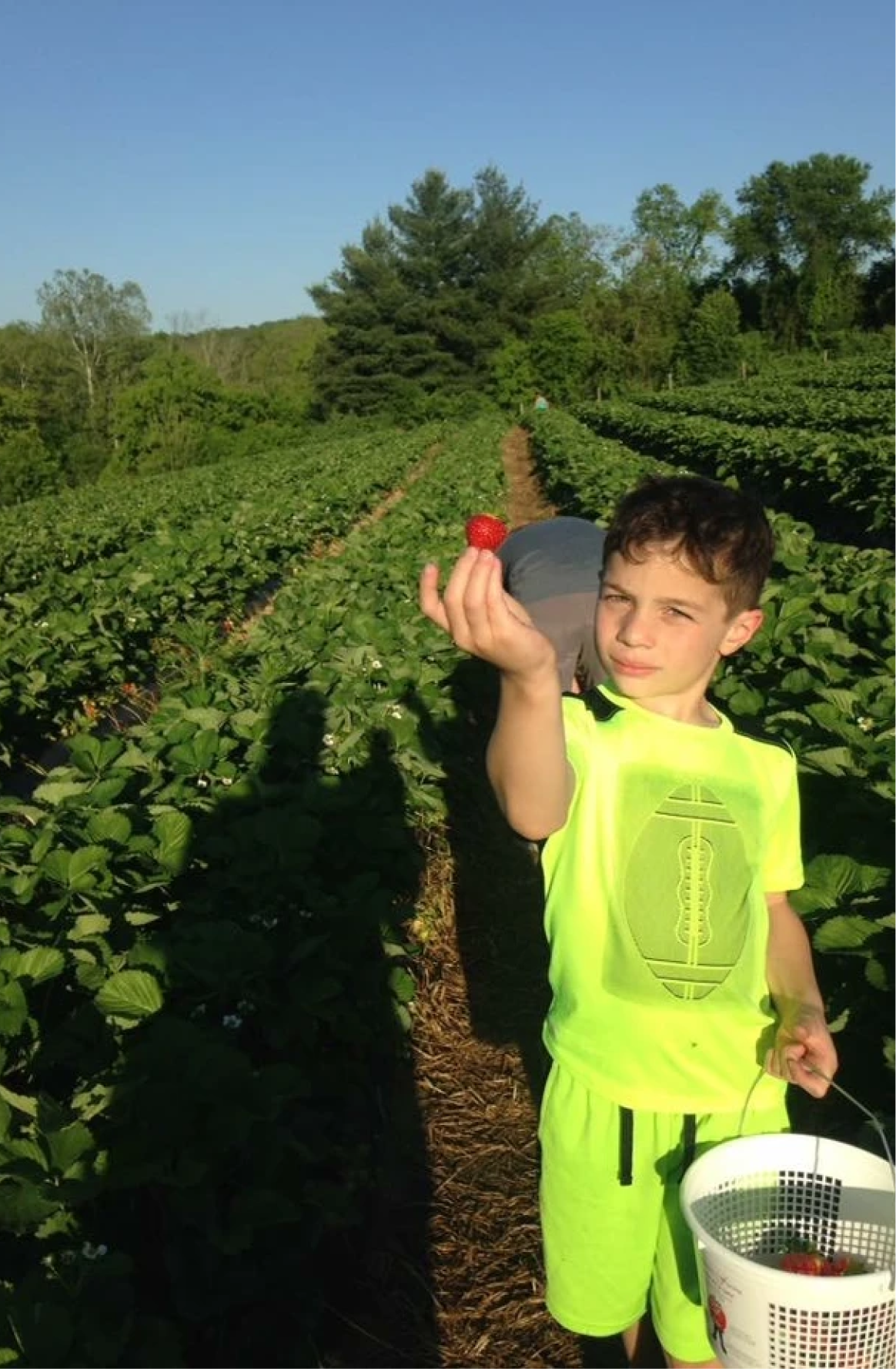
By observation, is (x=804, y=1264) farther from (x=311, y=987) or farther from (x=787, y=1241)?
(x=311, y=987)

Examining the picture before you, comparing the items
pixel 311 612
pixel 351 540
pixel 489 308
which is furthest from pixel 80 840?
pixel 489 308

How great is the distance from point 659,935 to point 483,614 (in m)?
0.75

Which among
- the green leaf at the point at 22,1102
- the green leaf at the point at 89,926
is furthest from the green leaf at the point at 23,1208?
the green leaf at the point at 89,926

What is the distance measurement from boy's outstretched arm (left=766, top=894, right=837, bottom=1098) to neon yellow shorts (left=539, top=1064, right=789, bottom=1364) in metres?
0.14

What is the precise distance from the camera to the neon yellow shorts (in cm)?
168

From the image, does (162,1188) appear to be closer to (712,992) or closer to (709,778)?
(712,992)

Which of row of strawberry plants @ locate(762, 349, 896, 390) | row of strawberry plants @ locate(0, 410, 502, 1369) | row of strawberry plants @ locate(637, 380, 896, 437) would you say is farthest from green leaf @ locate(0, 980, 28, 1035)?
row of strawberry plants @ locate(762, 349, 896, 390)

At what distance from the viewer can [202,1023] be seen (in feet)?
7.15

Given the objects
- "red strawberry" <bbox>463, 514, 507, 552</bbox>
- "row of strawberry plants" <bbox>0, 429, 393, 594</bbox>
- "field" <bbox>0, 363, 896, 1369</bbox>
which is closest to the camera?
"red strawberry" <bbox>463, 514, 507, 552</bbox>

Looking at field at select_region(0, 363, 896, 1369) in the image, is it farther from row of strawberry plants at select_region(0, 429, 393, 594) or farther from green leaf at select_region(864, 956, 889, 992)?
row of strawberry plants at select_region(0, 429, 393, 594)

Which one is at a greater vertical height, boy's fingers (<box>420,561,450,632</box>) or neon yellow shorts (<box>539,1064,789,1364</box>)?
boy's fingers (<box>420,561,450,632</box>)

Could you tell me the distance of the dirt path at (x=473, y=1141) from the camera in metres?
2.57

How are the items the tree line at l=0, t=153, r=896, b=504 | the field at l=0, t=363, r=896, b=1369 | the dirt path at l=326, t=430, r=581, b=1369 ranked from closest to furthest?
the field at l=0, t=363, r=896, b=1369, the dirt path at l=326, t=430, r=581, b=1369, the tree line at l=0, t=153, r=896, b=504

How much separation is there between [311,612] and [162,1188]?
4580 millimetres
